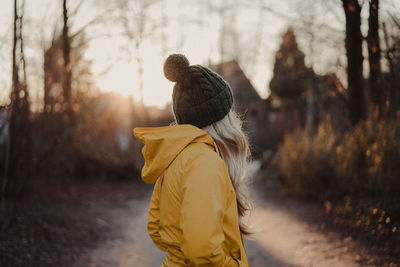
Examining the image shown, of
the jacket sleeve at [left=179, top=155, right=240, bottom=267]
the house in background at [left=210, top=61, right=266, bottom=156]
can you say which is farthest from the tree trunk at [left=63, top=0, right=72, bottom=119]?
the house in background at [left=210, top=61, right=266, bottom=156]

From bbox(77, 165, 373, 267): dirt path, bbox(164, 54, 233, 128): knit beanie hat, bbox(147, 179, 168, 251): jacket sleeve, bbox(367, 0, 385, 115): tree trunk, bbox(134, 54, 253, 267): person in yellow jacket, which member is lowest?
bbox(77, 165, 373, 267): dirt path

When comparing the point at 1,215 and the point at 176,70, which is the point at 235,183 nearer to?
the point at 176,70

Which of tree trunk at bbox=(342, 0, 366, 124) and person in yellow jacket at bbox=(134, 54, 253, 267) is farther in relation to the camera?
tree trunk at bbox=(342, 0, 366, 124)

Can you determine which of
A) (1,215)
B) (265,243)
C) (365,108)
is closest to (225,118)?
(265,243)

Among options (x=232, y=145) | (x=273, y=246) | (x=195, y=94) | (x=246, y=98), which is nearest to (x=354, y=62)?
(x=273, y=246)

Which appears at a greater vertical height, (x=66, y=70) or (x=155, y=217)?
(x=66, y=70)

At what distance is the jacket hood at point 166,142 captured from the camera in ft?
5.23

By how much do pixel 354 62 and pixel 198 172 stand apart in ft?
22.0

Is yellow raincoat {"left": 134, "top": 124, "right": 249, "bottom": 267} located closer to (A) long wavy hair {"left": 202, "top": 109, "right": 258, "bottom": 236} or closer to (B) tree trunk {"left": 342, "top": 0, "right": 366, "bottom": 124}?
(A) long wavy hair {"left": 202, "top": 109, "right": 258, "bottom": 236}

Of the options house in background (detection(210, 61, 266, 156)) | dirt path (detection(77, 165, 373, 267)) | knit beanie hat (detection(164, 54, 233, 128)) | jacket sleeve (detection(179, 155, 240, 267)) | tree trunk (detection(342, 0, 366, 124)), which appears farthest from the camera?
house in background (detection(210, 61, 266, 156))

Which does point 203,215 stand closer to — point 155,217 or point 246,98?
point 155,217

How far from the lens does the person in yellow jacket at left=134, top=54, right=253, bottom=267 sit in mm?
1386

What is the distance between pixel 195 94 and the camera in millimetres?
1757

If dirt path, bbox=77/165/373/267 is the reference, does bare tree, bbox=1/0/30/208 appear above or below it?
above
